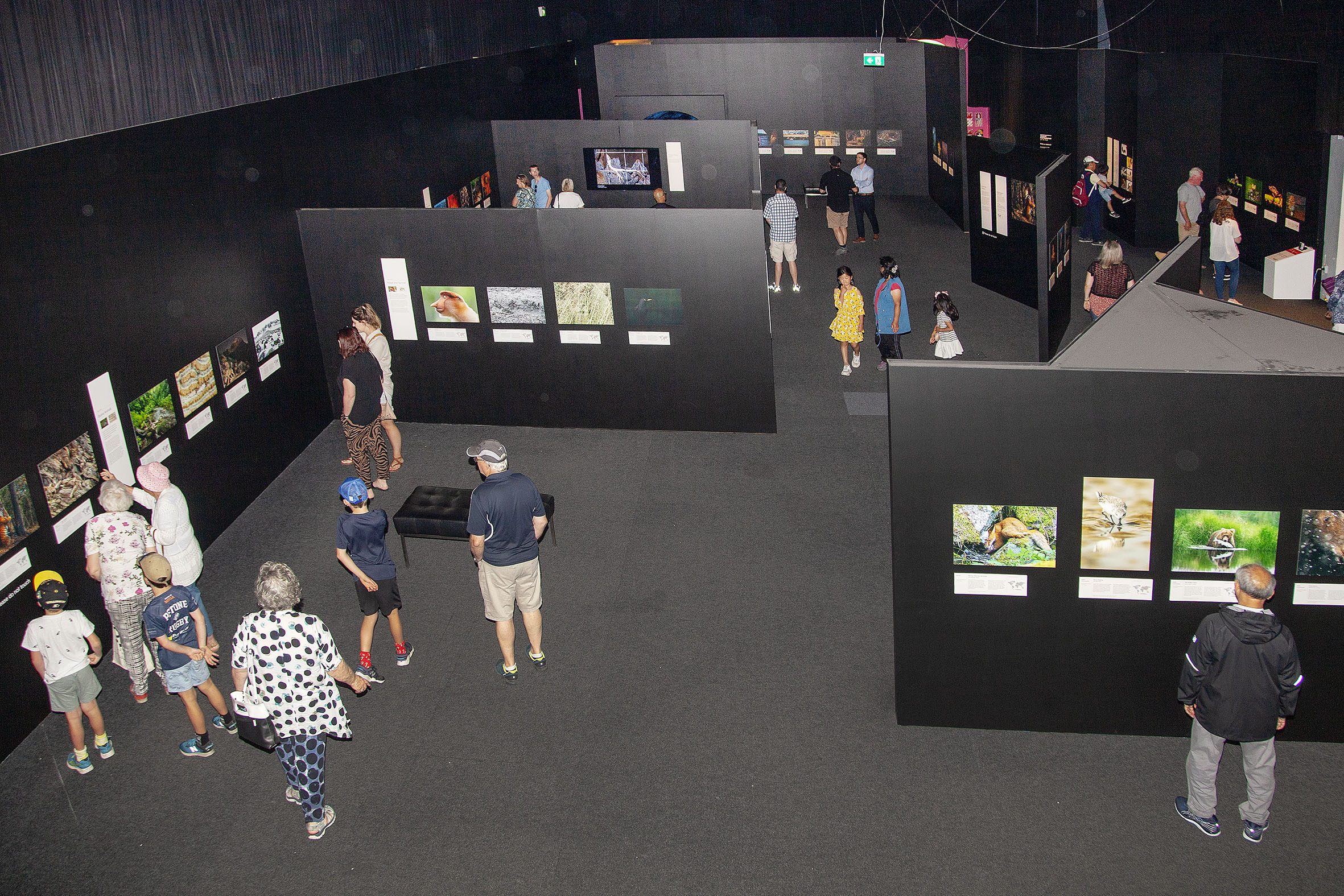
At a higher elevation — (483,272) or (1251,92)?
(1251,92)

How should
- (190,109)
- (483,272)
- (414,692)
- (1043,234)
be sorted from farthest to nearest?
1. (1043,234)
2. (483,272)
3. (190,109)
4. (414,692)

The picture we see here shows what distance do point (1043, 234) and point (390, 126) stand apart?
745 cm

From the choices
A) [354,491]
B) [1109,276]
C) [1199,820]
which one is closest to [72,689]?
[354,491]

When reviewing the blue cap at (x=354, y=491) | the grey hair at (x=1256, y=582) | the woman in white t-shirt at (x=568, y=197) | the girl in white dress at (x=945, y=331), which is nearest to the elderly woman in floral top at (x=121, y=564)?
the blue cap at (x=354, y=491)

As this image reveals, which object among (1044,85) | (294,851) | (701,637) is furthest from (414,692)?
(1044,85)

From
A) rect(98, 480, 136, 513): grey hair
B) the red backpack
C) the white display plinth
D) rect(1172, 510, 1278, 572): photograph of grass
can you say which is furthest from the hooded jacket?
the red backpack

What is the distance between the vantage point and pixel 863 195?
15961mm

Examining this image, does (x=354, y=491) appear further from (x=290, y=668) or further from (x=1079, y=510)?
(x=1079, y=510)

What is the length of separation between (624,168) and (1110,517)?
12675 mm

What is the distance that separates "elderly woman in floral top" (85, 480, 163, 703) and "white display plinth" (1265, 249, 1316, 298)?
11996 mm

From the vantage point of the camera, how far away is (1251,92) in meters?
12.8

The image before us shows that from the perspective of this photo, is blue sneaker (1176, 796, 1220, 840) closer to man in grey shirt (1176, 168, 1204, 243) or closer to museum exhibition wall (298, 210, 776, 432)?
museum exhibition wall (298, 210, 776, 432)

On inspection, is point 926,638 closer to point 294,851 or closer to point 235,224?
point 294,851

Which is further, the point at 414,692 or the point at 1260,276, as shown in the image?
the point at 1260,276
